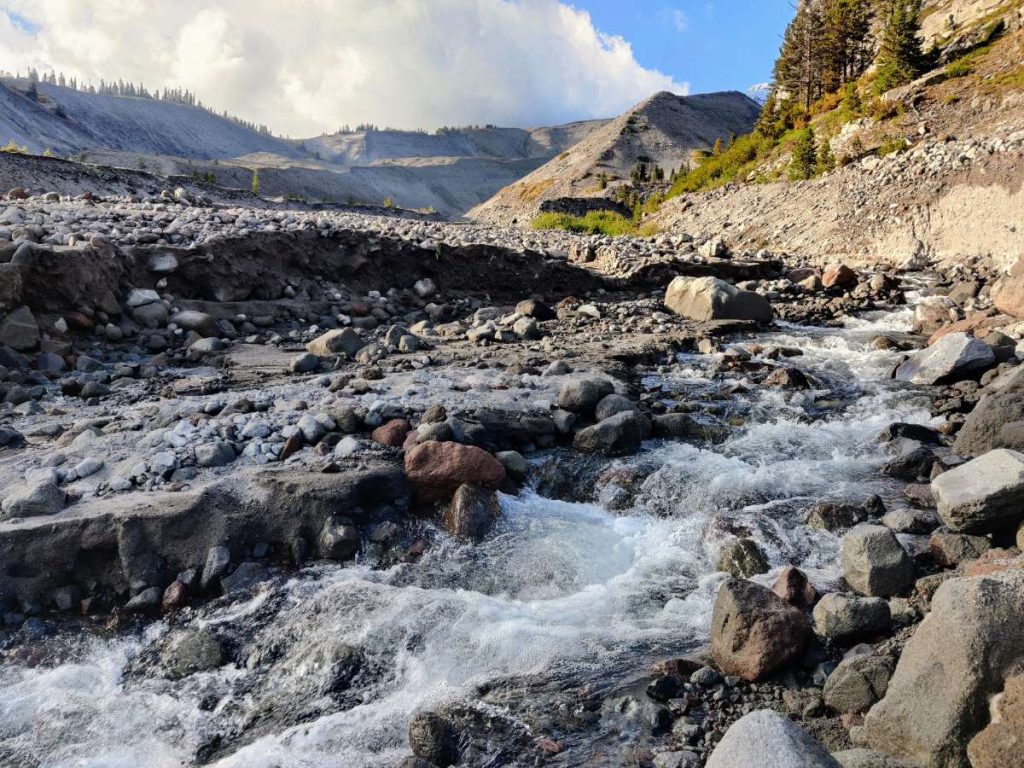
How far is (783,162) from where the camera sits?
27781 mm

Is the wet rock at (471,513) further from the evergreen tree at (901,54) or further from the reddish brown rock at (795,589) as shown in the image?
the evergreen tree at (901,54)

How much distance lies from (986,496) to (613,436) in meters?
3.38

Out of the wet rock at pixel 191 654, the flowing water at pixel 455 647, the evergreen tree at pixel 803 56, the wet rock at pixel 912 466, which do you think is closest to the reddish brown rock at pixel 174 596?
the flowing water at pixel 455 647

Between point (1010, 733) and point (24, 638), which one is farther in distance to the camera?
point (24, 638)

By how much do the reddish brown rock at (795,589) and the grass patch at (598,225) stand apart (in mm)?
25102

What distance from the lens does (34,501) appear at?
205 inches

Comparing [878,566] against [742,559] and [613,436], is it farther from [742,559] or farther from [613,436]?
[613,436]

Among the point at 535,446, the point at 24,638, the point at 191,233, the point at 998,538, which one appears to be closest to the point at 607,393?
the point at 535,446

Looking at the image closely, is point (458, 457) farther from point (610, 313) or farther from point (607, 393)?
point (610, 313)

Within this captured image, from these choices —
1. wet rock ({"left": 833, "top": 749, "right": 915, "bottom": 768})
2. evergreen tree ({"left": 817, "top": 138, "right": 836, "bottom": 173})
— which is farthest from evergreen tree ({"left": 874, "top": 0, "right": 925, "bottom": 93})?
wet rock ({"left": 833, "top": 749, "right": 915, "bottom": 768})

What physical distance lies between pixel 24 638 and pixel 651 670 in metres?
4.09

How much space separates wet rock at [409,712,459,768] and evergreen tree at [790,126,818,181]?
82.6ft

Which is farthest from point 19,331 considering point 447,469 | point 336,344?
point 447,469

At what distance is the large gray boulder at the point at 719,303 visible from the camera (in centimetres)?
1348
